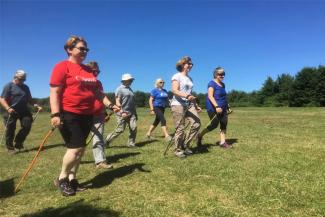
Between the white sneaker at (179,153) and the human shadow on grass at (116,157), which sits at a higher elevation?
the white sneaker at (179,153)

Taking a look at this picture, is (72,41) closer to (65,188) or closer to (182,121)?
(65,188)

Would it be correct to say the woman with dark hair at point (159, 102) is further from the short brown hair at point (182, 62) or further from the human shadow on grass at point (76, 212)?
Answer: the human shadow on grass at point (76, 212)

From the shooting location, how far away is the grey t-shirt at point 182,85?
858 cm

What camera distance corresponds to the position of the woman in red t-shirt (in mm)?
5848

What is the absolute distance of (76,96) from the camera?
596cm

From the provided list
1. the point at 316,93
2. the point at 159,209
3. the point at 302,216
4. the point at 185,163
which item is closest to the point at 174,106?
the point at 185,163

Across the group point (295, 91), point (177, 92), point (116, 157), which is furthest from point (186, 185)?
point (295, 91)

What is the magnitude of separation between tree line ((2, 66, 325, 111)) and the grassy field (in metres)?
43.2

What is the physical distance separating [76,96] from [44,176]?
2474 millimetres

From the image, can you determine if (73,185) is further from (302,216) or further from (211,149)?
(211,149)

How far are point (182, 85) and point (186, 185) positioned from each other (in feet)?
9.41

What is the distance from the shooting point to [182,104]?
8.69 m

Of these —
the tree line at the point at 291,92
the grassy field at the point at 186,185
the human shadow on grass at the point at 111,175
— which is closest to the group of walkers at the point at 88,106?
the human shadow on grass at the point at 111,175

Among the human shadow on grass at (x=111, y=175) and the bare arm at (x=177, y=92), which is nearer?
the human shadow on grass at (x=111, y=175)
